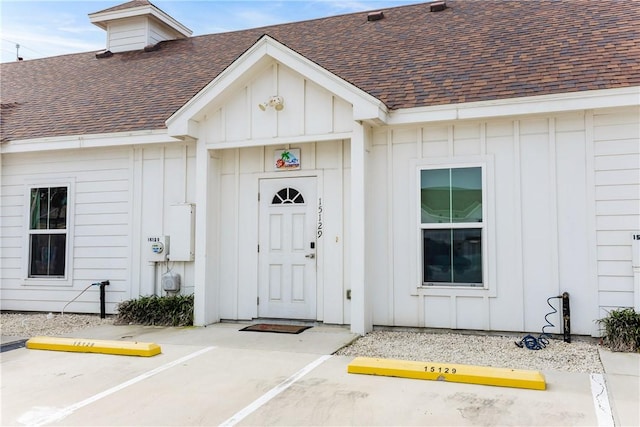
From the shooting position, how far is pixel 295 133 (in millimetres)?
7594

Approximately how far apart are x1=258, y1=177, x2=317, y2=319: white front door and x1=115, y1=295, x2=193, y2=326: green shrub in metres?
1.16

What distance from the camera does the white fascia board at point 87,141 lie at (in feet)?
28.5

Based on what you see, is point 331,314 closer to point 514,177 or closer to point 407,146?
point 407,146

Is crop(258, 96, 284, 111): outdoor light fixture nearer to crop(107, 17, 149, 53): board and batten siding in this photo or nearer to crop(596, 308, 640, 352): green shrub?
crop(596, 308, 640, 352): green shrub

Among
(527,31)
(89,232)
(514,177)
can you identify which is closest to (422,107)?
(514,177)

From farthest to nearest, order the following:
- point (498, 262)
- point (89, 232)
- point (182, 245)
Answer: point (89, 232) < point (182, 245) < point (498, 262)

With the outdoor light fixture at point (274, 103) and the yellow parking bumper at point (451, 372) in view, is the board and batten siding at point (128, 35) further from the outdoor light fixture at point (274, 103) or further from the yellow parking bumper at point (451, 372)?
the yellow parking bumper at point (451, 372)

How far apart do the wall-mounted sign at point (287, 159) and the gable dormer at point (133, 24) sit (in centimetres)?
711

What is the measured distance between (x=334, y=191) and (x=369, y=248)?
1053 mm

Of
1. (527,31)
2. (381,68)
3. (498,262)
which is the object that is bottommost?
(498,262)

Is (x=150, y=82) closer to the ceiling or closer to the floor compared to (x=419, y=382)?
closer to the ceiling

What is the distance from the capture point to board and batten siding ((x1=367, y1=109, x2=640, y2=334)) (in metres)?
6.54

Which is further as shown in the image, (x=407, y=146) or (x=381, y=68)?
(x=381, y=68)

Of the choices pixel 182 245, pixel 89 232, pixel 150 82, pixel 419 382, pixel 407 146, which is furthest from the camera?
pixel 150 82
